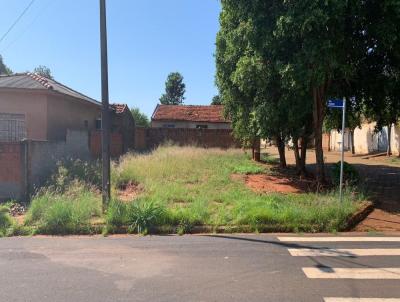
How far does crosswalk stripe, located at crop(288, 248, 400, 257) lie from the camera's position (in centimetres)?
699

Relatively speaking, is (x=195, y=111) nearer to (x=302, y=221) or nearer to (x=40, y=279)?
(x=302, y=221)

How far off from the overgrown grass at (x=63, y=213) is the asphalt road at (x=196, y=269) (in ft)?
2.44

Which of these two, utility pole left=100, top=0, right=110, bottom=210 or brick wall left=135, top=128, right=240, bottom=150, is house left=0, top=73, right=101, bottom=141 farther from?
brick wall left=135, top=128, right=240, bottom=150

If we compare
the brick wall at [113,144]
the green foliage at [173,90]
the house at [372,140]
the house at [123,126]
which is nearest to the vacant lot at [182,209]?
the brick wall at [113,144]

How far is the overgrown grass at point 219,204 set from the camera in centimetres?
925

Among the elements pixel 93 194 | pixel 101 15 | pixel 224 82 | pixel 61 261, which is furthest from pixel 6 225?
pixel 224 82

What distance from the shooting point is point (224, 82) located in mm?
18422

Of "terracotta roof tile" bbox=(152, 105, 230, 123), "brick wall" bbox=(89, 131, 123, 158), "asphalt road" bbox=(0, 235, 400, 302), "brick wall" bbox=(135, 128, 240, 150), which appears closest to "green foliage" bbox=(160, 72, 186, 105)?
"terracotta roof tile" bbox=(152, 105, 230, 123)

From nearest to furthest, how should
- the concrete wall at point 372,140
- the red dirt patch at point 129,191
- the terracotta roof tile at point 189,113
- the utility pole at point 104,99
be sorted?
1. the utility pole at point 104,99
2. the red dirt patch at point 129,191
3. the concrete wall at point 372,140
4. the terracotta roof tile at point 189,113

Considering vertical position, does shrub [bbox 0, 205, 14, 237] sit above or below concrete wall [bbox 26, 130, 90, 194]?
below

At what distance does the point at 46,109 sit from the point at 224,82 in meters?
7.65

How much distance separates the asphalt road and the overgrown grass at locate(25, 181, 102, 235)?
2.44ft

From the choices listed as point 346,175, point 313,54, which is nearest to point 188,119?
point 346,175

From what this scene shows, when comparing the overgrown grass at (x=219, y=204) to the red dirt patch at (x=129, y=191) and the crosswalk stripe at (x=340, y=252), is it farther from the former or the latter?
the crosswalk stripe at (x=340, y=252)
